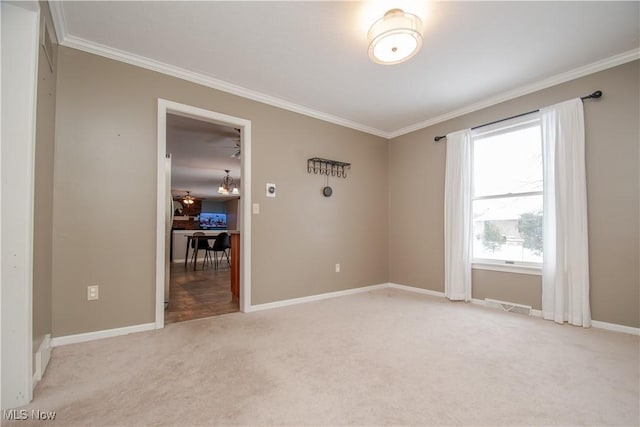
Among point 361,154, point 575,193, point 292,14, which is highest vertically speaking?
point 292,14

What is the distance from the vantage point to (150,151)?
2697 millimetres

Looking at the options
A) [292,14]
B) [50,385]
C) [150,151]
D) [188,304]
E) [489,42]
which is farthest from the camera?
[188,304]

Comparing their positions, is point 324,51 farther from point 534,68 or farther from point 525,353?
point 525,353

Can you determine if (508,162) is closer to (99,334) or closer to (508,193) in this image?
(508,193)

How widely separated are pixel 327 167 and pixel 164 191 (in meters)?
2.10

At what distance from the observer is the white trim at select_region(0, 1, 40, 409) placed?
147cm

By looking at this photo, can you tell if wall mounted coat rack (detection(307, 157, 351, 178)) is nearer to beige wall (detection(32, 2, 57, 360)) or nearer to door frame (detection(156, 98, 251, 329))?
door frame (detection(156, 98, 251, 329))

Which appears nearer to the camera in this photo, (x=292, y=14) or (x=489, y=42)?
(x=292, y=14)

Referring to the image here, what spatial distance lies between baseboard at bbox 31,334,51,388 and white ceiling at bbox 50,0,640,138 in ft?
7.71

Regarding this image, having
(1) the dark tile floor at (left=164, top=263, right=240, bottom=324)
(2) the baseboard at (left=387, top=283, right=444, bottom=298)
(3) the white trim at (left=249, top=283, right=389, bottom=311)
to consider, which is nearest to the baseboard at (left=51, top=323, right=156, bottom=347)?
(1) the dark tile floor at (left=164, top=263, right=240, bottom=324)

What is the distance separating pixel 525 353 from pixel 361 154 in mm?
3178

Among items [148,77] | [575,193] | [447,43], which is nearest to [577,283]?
[575,193]

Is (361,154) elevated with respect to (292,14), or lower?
lower
